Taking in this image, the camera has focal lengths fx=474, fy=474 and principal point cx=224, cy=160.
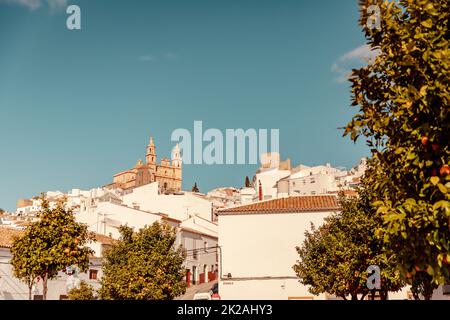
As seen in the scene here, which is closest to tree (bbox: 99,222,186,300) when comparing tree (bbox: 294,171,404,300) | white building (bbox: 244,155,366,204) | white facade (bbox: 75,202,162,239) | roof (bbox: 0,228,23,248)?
tree (bbox: 294,171,404,300)

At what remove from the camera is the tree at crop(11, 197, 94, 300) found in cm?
2294

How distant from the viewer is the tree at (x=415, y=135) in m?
7.22

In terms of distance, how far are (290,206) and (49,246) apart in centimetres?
2583

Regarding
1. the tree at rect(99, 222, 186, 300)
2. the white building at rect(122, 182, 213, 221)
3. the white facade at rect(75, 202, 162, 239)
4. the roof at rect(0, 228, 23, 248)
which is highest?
the white building at rect(122, 182, 213, 221)

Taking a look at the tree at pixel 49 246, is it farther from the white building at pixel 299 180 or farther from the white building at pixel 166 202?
the white building at pixel 299 180

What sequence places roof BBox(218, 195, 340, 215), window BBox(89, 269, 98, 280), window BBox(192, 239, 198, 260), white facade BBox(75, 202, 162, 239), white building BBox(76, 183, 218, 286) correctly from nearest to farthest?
1. roof BBox(218, 195, 340, 215)
2. window BBox(89, 269, 98, 280)
3. white facade BBox(75, 202, 162, 239)
4. white building BBox(76, 183, 218, 286)
5. window BBox(192, 239, 198, 260)

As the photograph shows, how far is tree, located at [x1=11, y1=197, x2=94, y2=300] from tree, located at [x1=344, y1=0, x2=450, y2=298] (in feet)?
59.8

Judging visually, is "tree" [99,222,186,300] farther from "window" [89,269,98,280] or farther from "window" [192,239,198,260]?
"window" [192,239,198,260]

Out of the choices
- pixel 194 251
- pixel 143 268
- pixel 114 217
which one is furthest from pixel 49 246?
pixel 194 251

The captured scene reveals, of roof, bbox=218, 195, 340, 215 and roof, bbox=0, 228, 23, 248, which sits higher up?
roof, bbox=218, 195, 340, 215

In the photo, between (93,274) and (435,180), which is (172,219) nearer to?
(93,274)
